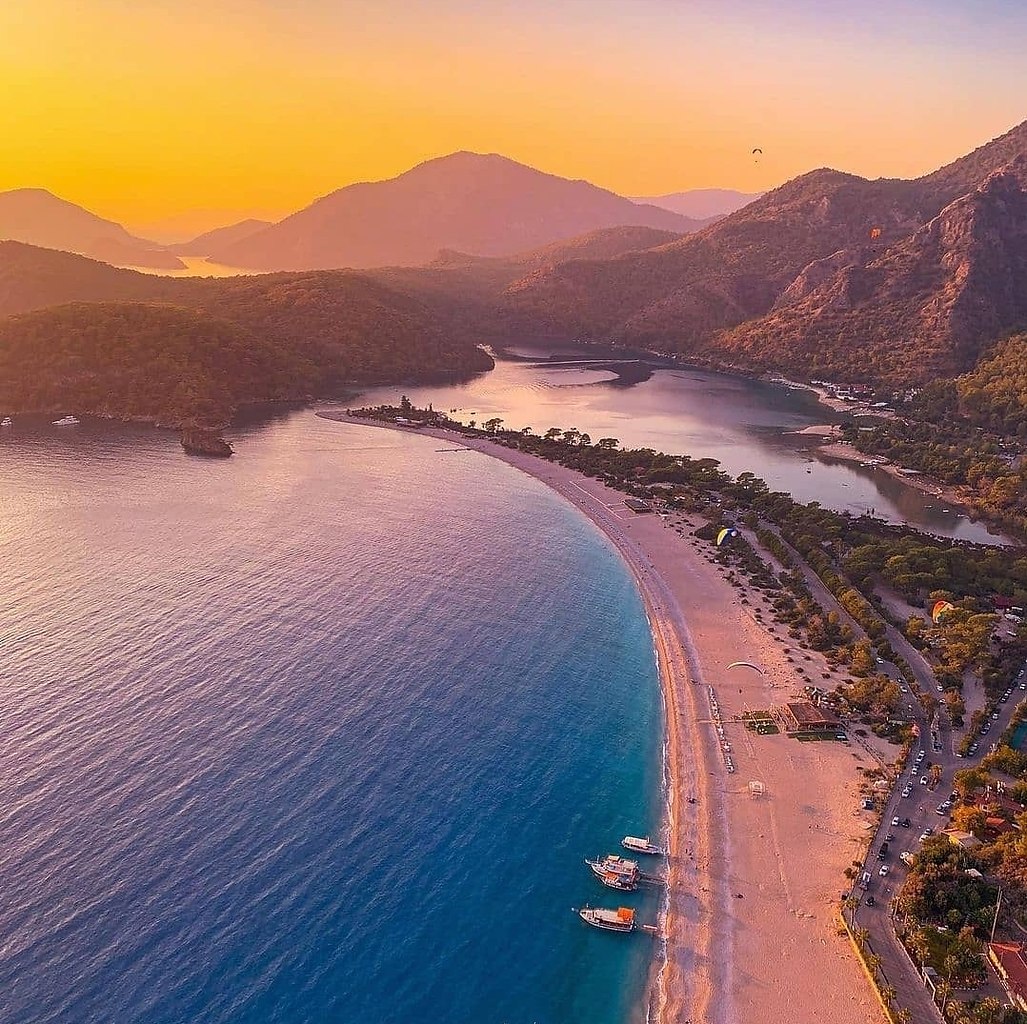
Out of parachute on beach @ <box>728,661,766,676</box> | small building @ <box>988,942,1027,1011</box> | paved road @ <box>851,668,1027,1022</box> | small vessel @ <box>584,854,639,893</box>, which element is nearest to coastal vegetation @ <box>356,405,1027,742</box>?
paved road @ <box>851,668,1027,1022</box>

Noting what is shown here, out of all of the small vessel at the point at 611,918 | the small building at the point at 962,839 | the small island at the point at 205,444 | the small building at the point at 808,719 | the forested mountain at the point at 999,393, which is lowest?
the small vessel at the point at 611,918

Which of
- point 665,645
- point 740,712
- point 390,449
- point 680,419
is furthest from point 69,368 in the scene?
point 740,712

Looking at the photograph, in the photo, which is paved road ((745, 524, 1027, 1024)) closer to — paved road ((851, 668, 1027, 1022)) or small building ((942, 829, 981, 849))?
paved road ((851, 668, 1027, 1022))

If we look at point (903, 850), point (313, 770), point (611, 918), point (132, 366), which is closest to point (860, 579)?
point (903, 850)

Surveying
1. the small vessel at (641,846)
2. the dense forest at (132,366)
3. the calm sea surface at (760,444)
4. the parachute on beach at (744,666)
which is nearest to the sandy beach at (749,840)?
the parachute on beach at (744,666)

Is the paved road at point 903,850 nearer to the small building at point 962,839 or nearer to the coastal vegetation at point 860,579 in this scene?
the small building at point 962,839

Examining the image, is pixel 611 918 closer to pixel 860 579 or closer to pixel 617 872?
pixel 617 872
